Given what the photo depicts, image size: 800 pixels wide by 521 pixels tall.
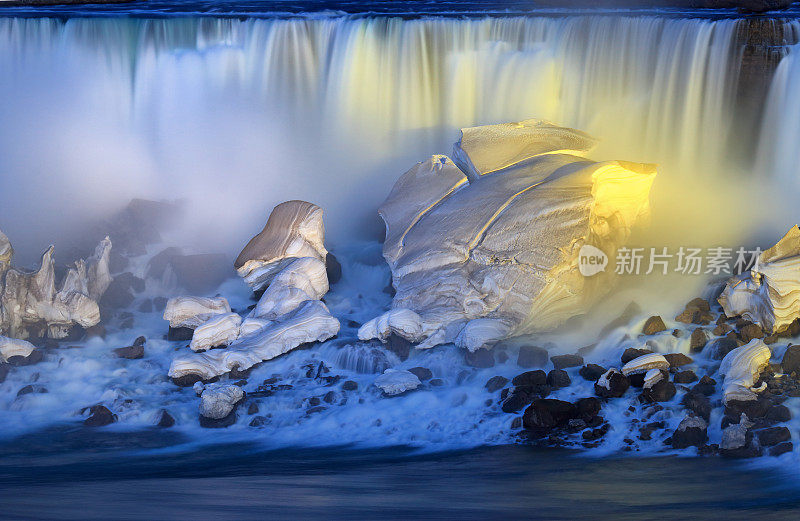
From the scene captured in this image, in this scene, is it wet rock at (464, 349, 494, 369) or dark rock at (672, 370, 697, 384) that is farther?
wet rock at (464, 349, 494, 369)

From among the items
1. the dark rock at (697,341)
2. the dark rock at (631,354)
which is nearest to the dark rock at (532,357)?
the dark rock at (631,354)

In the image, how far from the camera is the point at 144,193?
11070 millimetres

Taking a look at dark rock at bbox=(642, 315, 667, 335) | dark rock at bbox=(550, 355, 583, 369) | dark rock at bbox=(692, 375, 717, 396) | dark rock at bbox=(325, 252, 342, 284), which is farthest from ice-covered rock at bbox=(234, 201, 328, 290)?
dark rock at bbox=(692, 375, 717, 396)

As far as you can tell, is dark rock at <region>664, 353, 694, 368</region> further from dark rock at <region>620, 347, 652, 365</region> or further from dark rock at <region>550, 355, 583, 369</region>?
dark rock at <region>550, 355, 583, 369</region>

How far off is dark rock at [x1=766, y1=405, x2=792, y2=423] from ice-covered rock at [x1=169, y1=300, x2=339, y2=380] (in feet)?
11.4

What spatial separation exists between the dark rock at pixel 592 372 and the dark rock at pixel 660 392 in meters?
0.47

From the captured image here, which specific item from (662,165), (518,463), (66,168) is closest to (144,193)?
(66,168)

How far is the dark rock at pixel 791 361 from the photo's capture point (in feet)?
21.6

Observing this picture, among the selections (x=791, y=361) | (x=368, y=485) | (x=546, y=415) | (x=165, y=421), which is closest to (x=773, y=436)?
(x=791, y=361)

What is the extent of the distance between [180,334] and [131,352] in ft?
1.59

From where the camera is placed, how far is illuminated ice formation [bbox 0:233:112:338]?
319 inches

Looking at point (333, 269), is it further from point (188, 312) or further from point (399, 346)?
point (399, 346)

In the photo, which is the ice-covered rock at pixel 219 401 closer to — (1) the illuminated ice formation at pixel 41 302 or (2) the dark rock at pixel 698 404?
(1) the illuminated ice formation at pixel 41 302

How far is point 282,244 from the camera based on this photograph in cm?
895
